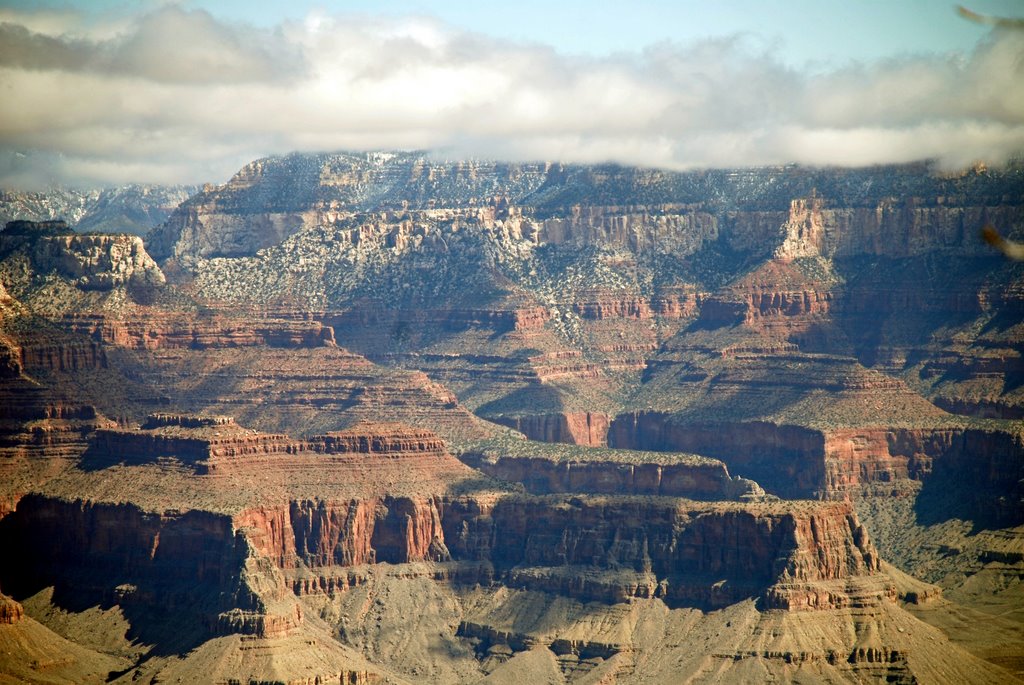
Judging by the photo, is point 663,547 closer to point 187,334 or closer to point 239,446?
point 239,446

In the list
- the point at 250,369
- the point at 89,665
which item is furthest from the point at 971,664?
the point at 250,369

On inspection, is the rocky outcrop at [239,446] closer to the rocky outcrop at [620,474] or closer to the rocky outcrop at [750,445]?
the rocky outcrop at [620,474]

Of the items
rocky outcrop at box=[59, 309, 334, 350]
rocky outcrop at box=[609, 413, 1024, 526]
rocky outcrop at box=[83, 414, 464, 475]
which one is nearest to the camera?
rocky outcrop at box=[83, 414, 464, 475]

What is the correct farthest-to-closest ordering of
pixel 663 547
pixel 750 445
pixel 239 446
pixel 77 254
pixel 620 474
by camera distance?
pixel 77 254 < pixel 750 445 < pixel 620 474 < pixel 239 446 < pixel 663 547

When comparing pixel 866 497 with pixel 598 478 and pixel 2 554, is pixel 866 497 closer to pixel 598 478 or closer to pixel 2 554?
pixel 598 478

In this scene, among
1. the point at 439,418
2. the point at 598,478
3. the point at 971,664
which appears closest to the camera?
the point at 971,664

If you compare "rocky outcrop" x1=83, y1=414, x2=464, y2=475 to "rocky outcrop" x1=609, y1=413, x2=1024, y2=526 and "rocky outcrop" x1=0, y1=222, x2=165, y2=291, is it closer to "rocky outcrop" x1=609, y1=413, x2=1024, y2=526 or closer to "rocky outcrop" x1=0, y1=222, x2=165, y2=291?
"rocky outcrop" x1=609, y1=413, x2=1024, y2=526

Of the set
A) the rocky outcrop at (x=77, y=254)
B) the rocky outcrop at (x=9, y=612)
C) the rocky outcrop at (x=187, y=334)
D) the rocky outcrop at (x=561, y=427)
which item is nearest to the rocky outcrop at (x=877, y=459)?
the rocky outcrop at (x=561, y=427)

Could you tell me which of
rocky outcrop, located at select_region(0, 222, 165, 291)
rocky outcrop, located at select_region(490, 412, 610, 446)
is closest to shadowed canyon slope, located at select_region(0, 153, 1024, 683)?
rocky outcrop, located at select_region(0, 222, 165, 291)

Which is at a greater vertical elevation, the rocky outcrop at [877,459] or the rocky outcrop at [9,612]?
the rocky outcrop at [877,459]

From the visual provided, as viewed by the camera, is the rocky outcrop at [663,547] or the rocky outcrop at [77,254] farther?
the rocky outcrop at [77,254]

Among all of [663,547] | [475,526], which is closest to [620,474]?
[475,526]
